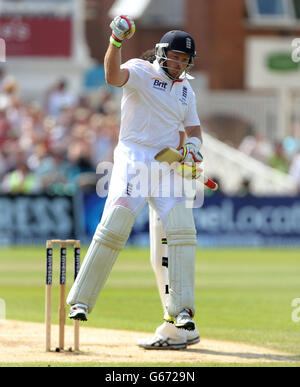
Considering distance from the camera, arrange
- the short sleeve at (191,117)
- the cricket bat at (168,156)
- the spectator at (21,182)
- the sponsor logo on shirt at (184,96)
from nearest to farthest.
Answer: the cricket bat at (168,156), the sponsor logo on shirt at (184,96), the short sleeve at (191,117), the spectator at (21,182)

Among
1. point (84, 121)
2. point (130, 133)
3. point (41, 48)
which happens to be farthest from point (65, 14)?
point (130, 133)

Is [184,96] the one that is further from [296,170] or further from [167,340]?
[296,170]

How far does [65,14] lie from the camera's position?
2662cm

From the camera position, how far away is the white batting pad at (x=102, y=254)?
787 centimetres

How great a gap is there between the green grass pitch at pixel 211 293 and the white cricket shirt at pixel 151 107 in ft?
6.81

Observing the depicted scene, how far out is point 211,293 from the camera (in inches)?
543

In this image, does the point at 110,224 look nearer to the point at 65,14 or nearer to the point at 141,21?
the point at 65,14

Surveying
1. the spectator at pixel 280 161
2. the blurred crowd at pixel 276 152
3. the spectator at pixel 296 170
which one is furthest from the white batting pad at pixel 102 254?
the spectator at pixel 280 161

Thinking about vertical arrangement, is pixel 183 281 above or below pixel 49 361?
above

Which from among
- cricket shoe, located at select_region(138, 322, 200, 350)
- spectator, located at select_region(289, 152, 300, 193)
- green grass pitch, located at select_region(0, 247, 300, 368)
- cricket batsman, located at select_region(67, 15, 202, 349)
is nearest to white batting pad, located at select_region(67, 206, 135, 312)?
cricket batsman, located at select_region(67, 15, 202, 349)

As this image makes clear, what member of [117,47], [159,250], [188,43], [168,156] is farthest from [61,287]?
[188,43]

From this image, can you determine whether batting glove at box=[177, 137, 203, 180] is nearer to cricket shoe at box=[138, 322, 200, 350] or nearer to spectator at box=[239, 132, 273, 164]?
cricket shoe at box=[138, 322, 200, 350]

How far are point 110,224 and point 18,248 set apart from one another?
41.9 ft

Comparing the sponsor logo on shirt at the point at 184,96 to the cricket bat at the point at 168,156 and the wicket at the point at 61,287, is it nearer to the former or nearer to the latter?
the cricket bat at the point at 168,156
